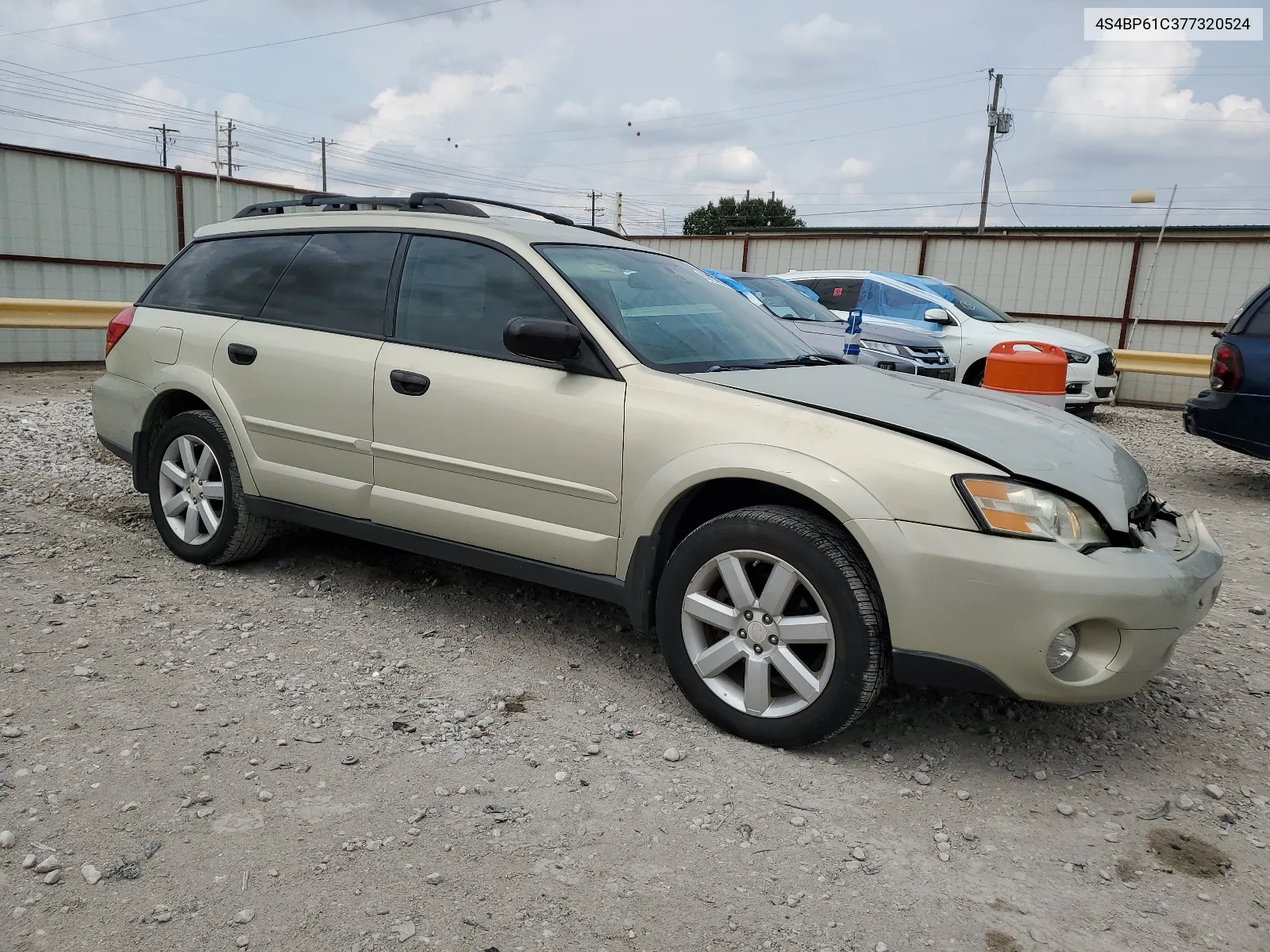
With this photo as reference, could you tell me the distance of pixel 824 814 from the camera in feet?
9.31

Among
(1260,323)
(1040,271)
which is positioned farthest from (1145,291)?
(1260,323)

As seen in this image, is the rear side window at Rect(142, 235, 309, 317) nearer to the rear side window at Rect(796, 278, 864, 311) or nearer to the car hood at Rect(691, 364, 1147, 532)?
the car hood at Rect(691, 364, 1147, 532)

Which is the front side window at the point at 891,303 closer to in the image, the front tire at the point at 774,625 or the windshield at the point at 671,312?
the windshield at the point at 671,312

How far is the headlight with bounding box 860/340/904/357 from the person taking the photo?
9.52m

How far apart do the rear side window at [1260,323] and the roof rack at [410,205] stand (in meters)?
5.13

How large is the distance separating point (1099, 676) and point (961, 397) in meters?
1.19

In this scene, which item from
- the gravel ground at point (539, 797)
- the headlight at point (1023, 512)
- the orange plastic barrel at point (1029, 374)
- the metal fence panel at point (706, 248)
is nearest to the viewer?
the gravel ground at point (539, 797)

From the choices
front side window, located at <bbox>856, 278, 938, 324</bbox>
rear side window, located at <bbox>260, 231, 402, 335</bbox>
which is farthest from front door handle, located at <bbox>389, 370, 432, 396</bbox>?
front side window, located at <bbox>856, 278, 938, 324</bbox>

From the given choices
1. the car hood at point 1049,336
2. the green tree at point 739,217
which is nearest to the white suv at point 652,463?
the car hood at point 1049,336

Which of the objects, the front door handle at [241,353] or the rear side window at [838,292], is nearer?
the front door handle at [241,353]

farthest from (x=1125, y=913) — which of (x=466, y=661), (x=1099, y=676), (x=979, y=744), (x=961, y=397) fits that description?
(x=466, y=661)

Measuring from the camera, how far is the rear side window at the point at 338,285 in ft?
13.7

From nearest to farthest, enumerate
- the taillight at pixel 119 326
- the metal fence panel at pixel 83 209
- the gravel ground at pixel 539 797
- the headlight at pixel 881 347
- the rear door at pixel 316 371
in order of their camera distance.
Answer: the gravel ground at pixel 539 797
the rear door at pixel 316 371
the taillight at pixel 119 326
the headlight at pixel 881 347
the metal fence panel at pixel 83 209

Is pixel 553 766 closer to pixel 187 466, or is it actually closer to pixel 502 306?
pixel 502 306
